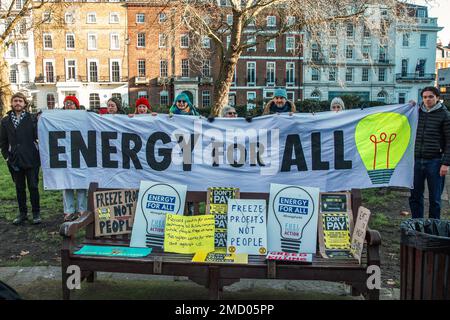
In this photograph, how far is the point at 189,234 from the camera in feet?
14.5

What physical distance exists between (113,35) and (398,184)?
62.8 meters

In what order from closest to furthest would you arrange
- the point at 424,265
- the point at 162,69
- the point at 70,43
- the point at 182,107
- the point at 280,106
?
A: 1. the point at 424,265
2. the point at 280,106
3. the point at 182,107
4. the point at 162,69
5. the point at 70,43

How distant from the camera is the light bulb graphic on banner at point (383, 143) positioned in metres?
5.96

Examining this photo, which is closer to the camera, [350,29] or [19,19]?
[350,29]

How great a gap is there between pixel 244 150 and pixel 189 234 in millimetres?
2009

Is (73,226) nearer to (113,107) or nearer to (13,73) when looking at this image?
(113,107)

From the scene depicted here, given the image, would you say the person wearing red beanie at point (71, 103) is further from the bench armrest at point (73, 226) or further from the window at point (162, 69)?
the window at point (162, 69)

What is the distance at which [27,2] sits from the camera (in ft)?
82.9

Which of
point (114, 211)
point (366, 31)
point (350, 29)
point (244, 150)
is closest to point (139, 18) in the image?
point (350, 29)

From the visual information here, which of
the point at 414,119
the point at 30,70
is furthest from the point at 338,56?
the point at 30,70

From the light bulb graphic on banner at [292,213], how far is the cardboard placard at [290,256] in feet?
0.88

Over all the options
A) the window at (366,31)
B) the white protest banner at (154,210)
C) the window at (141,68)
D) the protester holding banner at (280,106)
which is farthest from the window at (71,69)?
the white protest banner at (154,210)

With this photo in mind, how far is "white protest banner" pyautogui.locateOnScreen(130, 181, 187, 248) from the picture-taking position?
179 inches

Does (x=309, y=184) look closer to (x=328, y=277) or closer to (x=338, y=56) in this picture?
(x=328, y=277)
